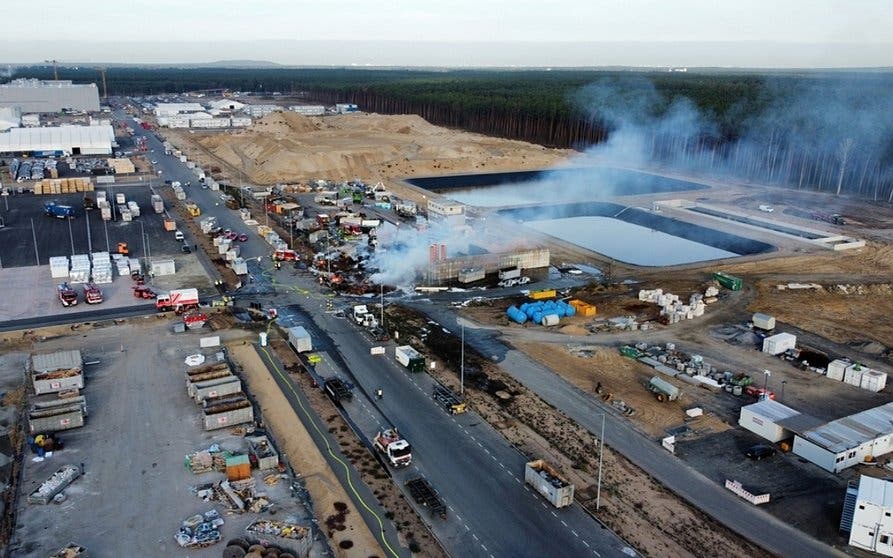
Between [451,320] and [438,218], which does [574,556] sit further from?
[438,218]

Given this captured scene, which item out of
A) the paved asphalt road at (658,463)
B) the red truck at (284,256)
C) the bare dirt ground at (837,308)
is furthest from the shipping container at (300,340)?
the bare dirt ground at (837,308)

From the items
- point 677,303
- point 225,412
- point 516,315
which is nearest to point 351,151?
point 516,315

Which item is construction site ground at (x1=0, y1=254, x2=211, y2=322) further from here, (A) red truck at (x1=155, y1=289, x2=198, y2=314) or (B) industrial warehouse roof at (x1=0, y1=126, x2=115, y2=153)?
(B) industrial warehouse roof at (x1=0, y1=126, x2=115, y2=153)

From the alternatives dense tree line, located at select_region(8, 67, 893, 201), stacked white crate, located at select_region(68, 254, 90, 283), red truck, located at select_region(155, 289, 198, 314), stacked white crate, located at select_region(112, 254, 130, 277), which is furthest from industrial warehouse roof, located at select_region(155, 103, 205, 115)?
red truck, located at select_region(155, 289, 198, 314)

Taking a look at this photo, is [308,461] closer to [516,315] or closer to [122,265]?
[516,315]

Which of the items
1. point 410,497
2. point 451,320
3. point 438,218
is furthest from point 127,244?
point 410,497
